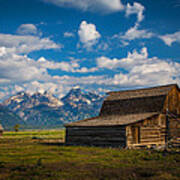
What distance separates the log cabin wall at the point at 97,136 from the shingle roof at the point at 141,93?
11.7 metres

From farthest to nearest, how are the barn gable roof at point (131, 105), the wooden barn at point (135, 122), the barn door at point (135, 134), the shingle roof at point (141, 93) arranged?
the shingle roof at point (141, 93), the barn gable roof at point (131, 105), the wooden barn at point (135, 122), the barn door at point (135, 134)

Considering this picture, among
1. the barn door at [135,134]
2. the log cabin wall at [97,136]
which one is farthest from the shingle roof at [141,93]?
the log cabin wall at [97,136]

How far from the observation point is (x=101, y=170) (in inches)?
688

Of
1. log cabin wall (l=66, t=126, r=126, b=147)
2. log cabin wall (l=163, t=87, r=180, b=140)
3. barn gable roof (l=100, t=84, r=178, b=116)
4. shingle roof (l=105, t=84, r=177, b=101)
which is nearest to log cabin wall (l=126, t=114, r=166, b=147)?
log cabin wall (l=66, t=126, r=126, b=147)

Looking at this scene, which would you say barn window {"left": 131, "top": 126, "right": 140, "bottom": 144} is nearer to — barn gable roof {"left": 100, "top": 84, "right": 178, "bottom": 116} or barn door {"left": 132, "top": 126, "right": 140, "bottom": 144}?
barn door {"left": 132, "top": 126, "right": 140, "bottom": 144}

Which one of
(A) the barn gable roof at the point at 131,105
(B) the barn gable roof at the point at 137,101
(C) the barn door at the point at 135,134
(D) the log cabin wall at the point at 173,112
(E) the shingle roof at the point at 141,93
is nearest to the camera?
(C) the barn door at the point at 135,134

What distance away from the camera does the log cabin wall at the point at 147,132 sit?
36938mm

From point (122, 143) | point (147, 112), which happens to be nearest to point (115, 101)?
point (147, 112)

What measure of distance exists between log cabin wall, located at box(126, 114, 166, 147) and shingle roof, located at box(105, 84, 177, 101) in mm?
5216

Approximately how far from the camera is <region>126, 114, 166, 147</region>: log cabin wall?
1454 inches

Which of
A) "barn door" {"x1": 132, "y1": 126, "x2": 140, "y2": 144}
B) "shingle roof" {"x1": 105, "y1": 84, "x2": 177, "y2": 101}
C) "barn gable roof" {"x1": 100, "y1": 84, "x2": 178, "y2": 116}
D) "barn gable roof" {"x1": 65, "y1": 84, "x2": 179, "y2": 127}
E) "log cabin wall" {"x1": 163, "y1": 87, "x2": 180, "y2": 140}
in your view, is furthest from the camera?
"shingle roof" {"x1": 105, "y1": 84, "x2": 177, "y2": 101}

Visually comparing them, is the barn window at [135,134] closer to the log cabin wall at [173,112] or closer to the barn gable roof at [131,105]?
the barn gable roof at [131,105]

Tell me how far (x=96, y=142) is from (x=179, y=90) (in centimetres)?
1827

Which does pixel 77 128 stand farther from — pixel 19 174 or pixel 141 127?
pixel 19 174
